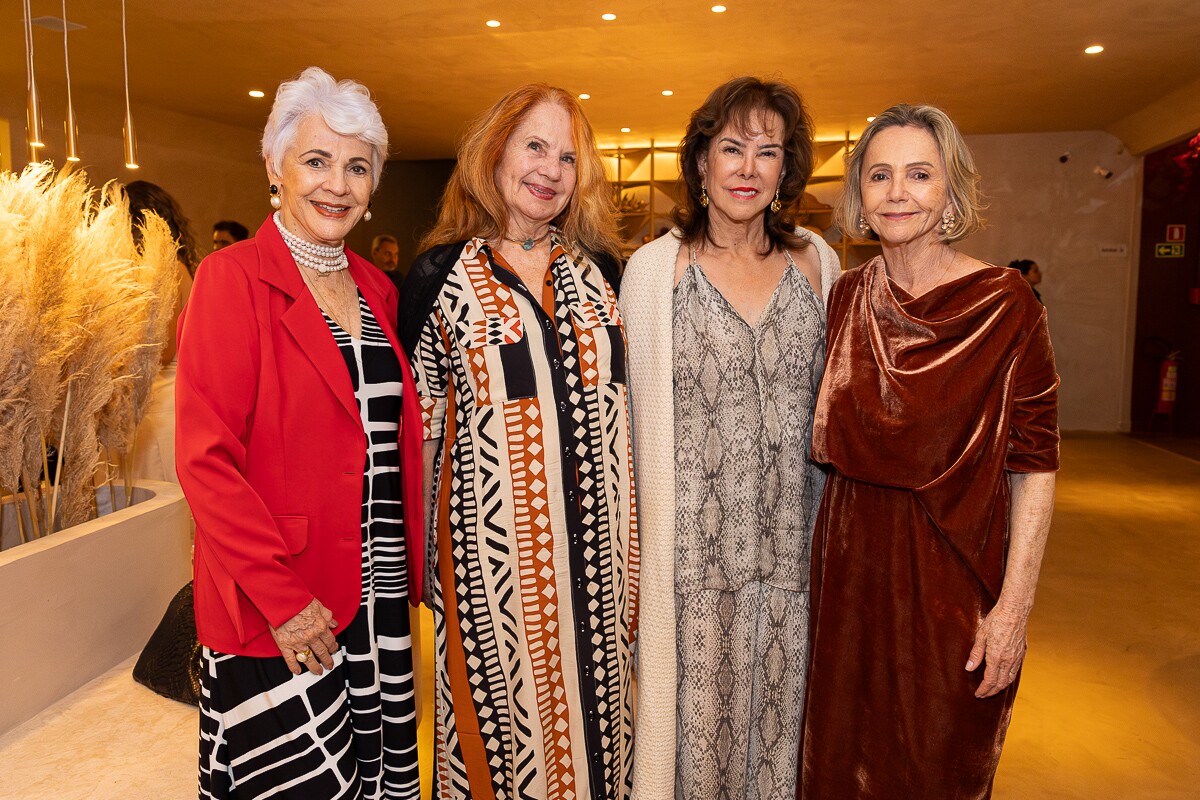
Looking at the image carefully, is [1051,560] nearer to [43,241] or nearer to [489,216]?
[489,216]

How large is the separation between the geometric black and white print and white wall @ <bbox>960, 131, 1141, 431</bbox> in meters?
9.55

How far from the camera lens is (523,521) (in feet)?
5.89

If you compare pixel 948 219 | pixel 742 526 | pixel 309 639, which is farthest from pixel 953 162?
pixel 309 639

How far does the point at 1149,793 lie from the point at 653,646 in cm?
182

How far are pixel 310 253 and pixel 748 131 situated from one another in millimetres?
1023

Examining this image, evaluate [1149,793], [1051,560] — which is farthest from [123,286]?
[1051,560]

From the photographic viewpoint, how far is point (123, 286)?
2.61 m

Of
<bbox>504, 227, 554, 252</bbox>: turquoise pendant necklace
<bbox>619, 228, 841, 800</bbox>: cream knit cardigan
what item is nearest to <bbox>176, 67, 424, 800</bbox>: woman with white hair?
<bbox>504, 227, 554, 252</bbox>: turquoise pendant necklace

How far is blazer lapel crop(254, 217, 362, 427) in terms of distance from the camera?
152cm

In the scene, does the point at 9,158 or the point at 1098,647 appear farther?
the point at 9,158

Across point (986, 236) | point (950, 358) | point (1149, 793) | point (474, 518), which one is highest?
point (986, 236)

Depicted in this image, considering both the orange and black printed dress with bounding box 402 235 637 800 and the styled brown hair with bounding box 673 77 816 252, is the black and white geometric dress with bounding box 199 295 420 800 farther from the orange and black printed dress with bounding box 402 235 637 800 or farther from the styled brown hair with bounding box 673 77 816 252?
the styled brown hair with bounding box 673 77 816 252

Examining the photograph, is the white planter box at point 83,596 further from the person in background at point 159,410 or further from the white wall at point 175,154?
the white wall at point 175,154

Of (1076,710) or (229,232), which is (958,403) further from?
(229,232)
